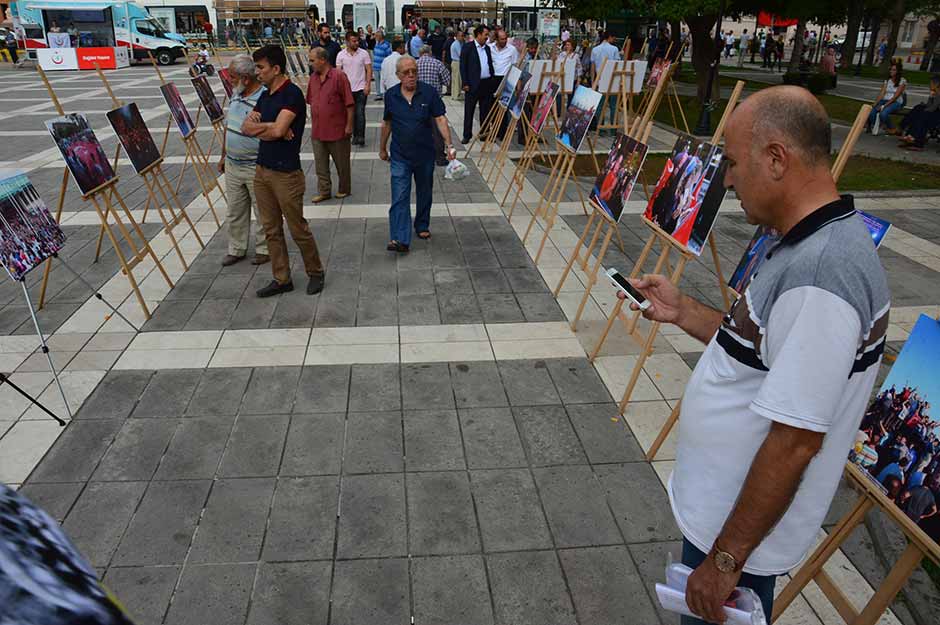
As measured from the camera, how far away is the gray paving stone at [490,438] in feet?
13.2

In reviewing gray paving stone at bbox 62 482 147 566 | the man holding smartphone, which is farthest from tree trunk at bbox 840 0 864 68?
gray paving stone at bbox 62 482 147 566

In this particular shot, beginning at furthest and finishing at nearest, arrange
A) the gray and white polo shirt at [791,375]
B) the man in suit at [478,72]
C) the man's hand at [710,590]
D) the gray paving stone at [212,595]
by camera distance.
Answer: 1. the man in suit at [478,72]
2. the gray paving stone at [212,595]
3. the man's hand at [710,590]
4. the gray and white polo shirt at [791,375]

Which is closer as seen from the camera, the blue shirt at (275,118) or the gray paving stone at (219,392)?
the gray paving stone at (219,392)

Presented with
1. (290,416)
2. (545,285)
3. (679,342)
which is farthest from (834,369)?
(545,285)

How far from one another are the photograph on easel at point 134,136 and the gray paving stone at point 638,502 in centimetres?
550

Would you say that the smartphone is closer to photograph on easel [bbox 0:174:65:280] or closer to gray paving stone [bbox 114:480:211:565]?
gray paving stone [bbox 114:480:211:565]

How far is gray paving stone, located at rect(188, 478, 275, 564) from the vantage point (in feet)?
10.8

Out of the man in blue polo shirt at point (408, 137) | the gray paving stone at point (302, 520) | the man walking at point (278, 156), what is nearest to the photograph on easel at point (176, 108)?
the man in blue polo shirt at point (408, 137)

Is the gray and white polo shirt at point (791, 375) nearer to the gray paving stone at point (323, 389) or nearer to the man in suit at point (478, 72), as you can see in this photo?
the gray paving stone at point (323, 389)

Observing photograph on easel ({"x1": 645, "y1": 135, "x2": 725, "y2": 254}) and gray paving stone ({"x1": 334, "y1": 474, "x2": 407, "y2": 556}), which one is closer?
gray paving stone ({"x1": 334, "y1": 474, "x2": 407, "y2": 556})

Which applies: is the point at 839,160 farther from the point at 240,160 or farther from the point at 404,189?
the point at 240,160

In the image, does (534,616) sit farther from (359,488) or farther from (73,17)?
(73,17)

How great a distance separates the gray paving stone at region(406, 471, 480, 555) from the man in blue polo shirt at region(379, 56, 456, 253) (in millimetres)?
4029

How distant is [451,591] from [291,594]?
0.75 meters
